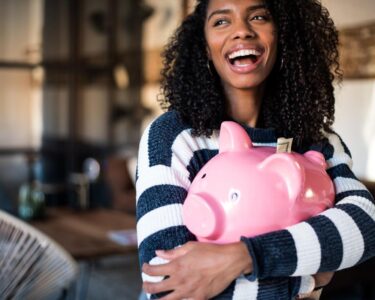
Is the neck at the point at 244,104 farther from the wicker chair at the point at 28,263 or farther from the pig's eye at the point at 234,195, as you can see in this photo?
the wicker chair at the point at 28,263

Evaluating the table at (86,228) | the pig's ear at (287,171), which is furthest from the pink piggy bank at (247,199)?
the table at (86,228)

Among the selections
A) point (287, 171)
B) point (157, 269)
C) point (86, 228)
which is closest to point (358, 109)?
point (86, 228)

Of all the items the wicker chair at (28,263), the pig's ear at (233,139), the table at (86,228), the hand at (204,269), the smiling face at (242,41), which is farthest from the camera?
the table at (86,228)

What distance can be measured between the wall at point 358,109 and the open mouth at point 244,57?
8.24 ft

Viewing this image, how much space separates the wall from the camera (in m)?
3.46

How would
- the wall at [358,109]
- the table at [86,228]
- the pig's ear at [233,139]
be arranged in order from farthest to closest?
the wall at [358,109]
the table at [86,228]
the pig's ear at [233,139]

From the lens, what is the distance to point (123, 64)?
19.7 ft

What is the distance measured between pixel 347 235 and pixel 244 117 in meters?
0.35

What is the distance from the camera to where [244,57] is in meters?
1.06

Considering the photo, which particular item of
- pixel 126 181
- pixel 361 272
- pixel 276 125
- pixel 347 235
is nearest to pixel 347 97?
pixel 361 272

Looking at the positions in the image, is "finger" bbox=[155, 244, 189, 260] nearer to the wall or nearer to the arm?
the arm

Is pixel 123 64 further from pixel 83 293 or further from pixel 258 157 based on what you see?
pixel 258 157

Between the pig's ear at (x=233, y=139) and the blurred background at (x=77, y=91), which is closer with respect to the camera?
the pig's ear at (x=233, y=139)

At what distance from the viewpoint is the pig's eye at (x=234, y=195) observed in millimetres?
874
